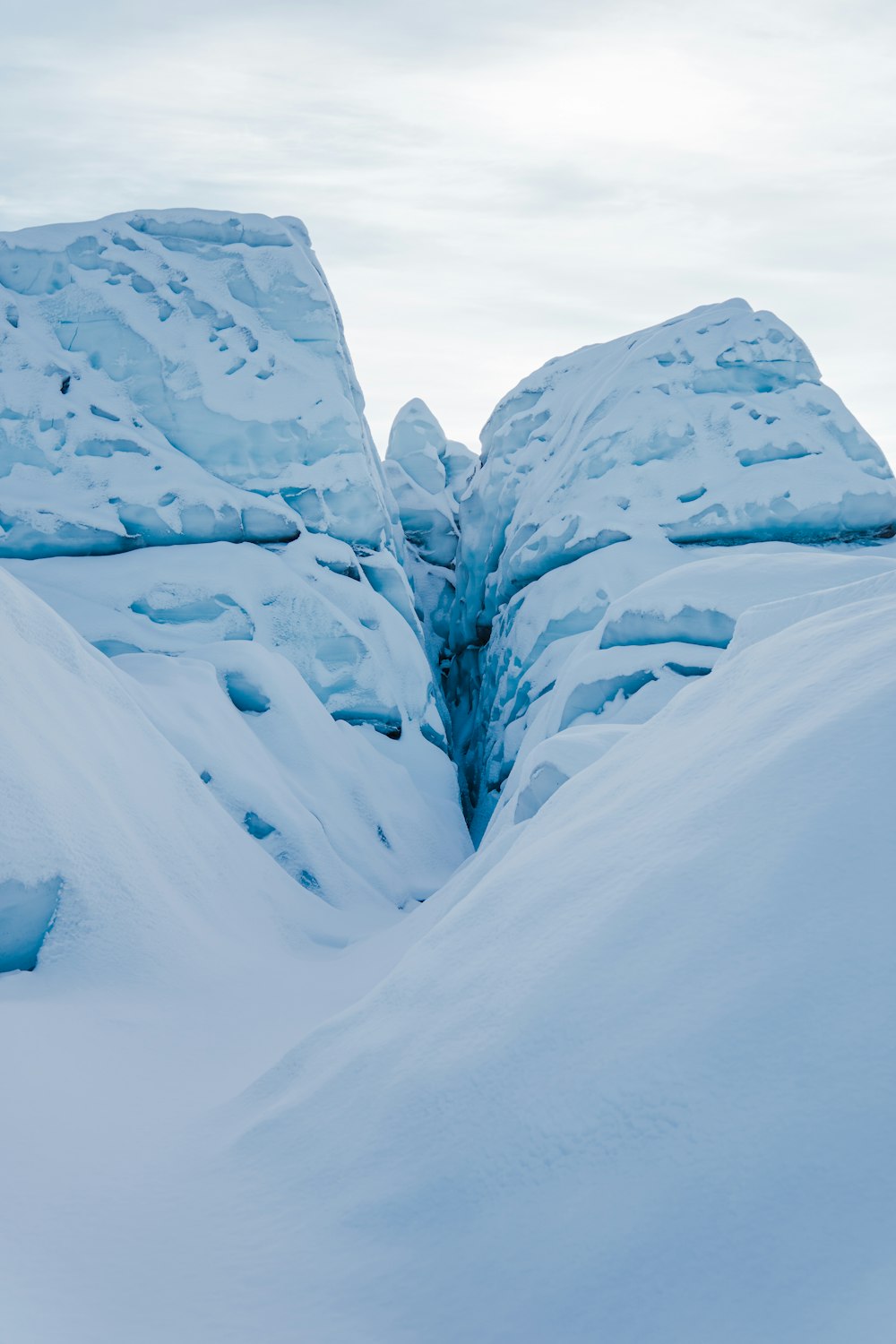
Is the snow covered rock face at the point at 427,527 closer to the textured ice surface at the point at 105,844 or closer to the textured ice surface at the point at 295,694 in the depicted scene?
the textured ice surface at the point at 295,694

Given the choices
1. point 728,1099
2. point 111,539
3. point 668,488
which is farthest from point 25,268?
point 728,1099

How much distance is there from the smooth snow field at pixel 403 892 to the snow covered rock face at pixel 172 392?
8cm

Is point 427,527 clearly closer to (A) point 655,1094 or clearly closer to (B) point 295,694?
(B) point 295,694

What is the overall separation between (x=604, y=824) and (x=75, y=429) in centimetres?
1612

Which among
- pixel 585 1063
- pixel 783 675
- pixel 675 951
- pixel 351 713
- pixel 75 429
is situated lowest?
pixel 351 713

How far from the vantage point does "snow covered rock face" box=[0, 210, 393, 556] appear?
17375 mm

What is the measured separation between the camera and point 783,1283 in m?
2.18

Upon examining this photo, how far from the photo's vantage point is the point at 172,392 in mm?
18594

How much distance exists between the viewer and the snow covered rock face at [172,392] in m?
17.4

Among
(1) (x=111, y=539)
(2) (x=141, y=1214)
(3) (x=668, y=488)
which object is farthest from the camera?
(3) (x=668, y=488)

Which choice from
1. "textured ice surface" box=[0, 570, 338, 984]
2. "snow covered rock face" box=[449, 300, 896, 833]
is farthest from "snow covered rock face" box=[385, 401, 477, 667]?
"textured ice surface" box=[0, 570, 338, 984]

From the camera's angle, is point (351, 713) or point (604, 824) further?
point (351, 713)

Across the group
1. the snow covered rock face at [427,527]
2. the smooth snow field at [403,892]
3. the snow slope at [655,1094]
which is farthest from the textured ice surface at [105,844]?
the snow covered rock face at [427,527]

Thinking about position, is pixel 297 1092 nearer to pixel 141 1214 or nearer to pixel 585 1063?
pixel 141 1214
